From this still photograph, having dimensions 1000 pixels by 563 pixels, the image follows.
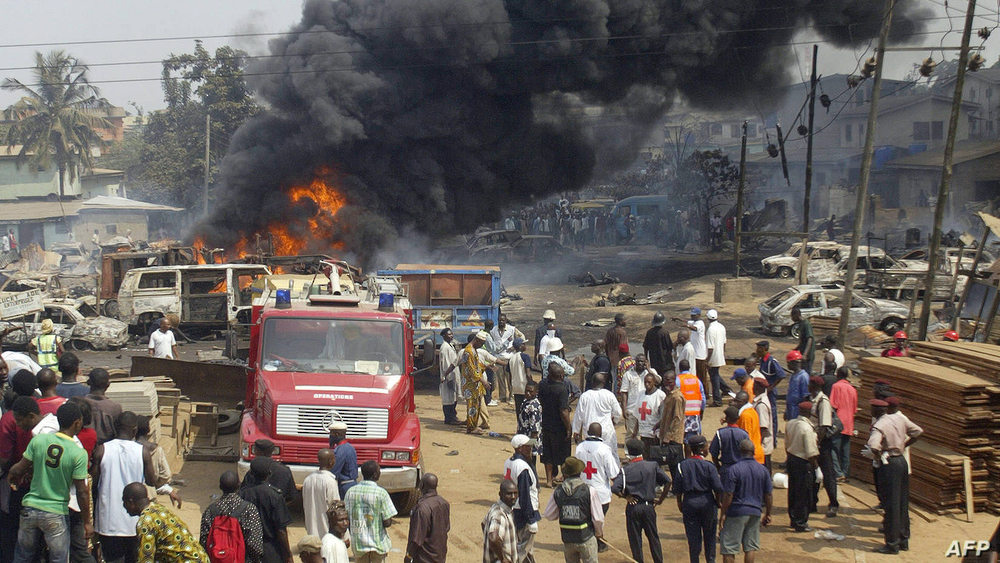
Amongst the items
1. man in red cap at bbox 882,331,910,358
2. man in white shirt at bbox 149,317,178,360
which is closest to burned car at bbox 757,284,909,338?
man in red cap at bbox 882,331,910,358

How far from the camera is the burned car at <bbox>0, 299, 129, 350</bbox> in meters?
20.4

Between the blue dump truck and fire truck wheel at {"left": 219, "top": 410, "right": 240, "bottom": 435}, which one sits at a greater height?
the blue dump truck

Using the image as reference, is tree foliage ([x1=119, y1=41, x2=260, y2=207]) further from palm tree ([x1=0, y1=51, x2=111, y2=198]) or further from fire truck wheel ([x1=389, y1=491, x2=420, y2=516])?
fire truck wheel ([x1=389, y1=491, x2=420, y2=516])

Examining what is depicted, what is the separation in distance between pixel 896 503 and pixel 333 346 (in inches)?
241

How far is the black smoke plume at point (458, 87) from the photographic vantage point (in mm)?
29297

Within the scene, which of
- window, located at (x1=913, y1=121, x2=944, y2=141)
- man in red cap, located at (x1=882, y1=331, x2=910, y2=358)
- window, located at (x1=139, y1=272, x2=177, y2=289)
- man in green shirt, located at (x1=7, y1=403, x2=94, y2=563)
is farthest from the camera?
window, located at (x1=913, y1=121, x2=944, y2=141)

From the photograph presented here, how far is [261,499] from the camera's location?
6617 millimetres

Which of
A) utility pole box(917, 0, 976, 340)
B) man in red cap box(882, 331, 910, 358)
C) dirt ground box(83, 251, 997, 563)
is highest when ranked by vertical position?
utility pole box(917, 0, 976, 340)

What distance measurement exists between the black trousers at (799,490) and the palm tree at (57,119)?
5028cm

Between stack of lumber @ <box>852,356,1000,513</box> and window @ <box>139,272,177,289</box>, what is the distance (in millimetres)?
16956

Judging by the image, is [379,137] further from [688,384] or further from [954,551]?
[954,551]

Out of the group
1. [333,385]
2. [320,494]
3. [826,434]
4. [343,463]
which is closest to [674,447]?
[826,434]

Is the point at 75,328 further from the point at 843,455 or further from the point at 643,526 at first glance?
the point at 843,455

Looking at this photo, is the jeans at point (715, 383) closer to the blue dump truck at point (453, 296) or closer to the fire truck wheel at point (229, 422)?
the blue dump truck at point (453, 296)
